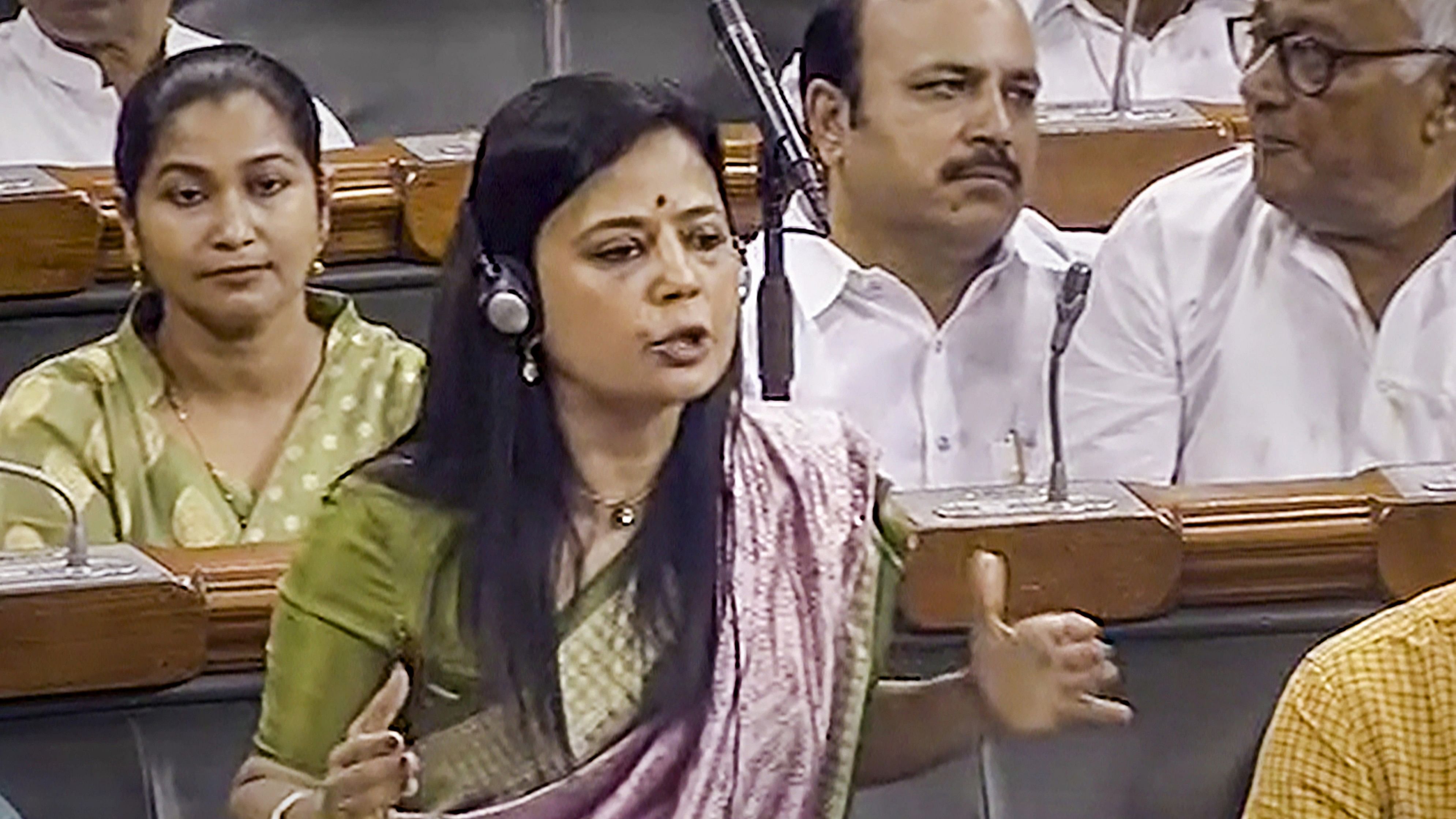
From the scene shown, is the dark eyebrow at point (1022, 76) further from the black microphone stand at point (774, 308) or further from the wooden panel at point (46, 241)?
the wooden panel at point (46, 241)

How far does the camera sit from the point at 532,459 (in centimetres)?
116

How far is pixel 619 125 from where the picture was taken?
116 cm

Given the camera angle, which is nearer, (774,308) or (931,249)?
(774,308)

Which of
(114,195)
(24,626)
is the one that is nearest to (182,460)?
(114,195)

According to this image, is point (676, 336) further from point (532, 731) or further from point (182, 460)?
point (182, 460)

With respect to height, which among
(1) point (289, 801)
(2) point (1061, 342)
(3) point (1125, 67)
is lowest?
(1) point (289, 801)

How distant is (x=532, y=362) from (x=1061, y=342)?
45cm

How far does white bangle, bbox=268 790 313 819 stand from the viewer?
1.11 m

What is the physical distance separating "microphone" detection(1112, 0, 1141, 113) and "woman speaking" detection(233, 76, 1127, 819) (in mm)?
933

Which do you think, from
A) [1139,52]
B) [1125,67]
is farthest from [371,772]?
[1139,52]

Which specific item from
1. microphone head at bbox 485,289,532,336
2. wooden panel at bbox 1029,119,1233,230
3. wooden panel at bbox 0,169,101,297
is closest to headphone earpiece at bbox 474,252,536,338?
microphone head at bbox 485,289,532,336

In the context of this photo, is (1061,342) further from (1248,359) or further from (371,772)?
(371,772)

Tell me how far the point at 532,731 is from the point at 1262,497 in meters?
0.39

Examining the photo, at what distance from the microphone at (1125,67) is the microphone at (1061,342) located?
0.34 metres
